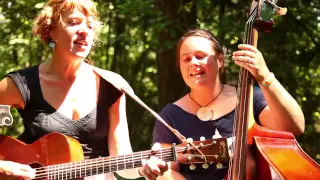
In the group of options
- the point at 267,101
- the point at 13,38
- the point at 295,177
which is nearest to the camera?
the point at 295,177

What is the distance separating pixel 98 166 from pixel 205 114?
0.60 m

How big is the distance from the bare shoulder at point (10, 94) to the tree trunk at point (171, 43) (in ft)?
7.92

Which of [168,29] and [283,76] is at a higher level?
[168,29]

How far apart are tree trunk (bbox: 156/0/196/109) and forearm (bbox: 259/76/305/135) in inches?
105

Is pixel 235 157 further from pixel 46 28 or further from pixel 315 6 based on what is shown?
pixel 315 6

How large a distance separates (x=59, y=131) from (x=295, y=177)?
1.19 metres

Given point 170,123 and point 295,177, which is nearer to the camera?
point 295,177

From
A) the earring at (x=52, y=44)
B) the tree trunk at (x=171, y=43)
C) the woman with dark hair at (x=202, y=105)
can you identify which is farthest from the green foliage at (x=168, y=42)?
the woman with dark hair at (x=202, y=105)

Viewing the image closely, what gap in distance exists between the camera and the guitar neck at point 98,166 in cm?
286

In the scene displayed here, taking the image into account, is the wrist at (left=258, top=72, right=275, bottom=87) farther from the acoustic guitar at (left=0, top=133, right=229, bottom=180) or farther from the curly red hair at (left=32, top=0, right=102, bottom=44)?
the curly red hair at (left=32, top=0, right=102, bottom=44)

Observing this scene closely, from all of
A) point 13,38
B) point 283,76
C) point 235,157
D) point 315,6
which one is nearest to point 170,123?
point 235,157

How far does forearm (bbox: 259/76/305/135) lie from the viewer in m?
2.70

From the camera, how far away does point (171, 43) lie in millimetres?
5359

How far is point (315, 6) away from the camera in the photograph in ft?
17.2
